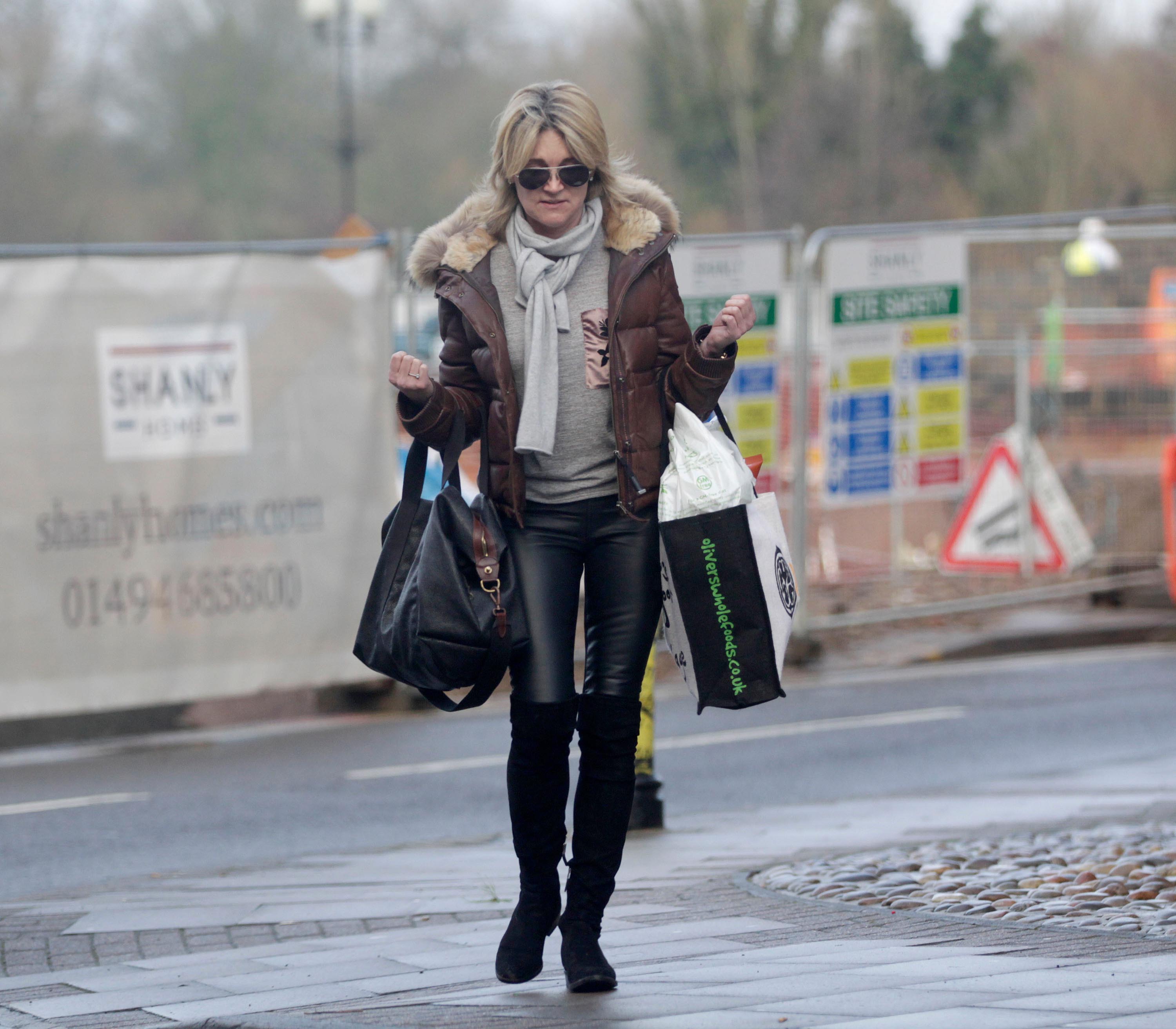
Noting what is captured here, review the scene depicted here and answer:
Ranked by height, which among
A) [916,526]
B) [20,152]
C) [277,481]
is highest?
[20,152]

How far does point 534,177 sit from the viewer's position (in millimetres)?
3893

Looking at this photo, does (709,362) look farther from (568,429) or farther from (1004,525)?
(1004,525)

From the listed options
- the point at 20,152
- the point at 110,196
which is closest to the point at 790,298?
the point at 20,152

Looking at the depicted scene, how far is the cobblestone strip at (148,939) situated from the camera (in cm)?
457

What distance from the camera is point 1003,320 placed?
20391mm

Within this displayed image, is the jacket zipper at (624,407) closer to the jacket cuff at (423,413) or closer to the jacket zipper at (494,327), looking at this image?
the jacket zipper at (494,327)

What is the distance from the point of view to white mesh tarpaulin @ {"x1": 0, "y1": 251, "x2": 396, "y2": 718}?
943 cm

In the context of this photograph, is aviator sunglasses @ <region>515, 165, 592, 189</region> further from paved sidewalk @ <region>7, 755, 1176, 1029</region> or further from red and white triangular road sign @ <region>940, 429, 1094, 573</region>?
red and white triangular road sign @ <region>940, 429, 1094, 573</region>

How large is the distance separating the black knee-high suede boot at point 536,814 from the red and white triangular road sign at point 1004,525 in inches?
411

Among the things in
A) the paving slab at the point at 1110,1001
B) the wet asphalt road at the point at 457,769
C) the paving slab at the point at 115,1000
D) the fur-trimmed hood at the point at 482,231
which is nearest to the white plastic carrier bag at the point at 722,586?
the fur-trimmed hood at the point at 482,231

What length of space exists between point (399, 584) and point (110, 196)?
53.8 m

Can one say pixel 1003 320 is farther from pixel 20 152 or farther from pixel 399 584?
pixel 20 152

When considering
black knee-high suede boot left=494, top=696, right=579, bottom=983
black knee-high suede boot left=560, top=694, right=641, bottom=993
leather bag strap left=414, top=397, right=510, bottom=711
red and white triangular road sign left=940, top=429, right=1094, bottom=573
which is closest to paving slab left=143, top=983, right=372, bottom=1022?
black knee-high suede boot left=494, top=696, right=579, bottom=983

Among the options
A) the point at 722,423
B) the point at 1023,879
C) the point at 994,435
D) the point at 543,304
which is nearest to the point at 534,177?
the point at 543,304
